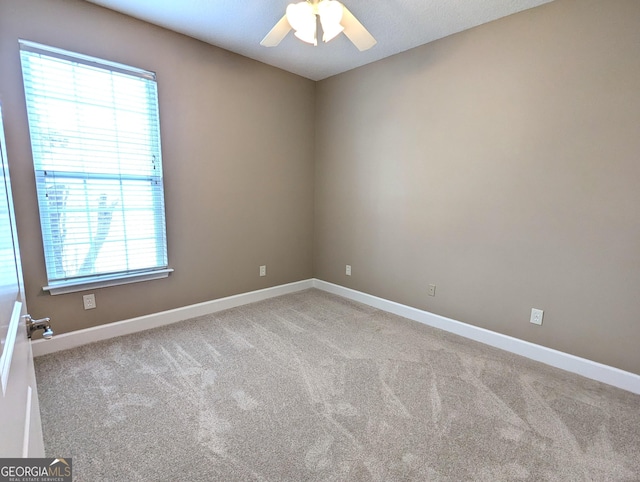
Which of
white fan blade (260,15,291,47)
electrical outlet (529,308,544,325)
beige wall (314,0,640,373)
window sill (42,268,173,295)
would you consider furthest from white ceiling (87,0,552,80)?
electrical outlet (529,308,544,325)

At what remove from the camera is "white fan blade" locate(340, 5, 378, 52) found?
1.87 meters

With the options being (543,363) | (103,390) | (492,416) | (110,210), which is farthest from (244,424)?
(543,363)

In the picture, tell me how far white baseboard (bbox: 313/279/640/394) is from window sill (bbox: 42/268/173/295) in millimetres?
2152

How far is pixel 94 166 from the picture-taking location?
244 centimetres

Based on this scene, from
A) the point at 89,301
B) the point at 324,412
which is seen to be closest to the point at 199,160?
the point at 89,301

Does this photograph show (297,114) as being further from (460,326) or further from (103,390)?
(103,390)

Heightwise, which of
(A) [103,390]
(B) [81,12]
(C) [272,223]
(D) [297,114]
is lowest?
(A) [103,390]

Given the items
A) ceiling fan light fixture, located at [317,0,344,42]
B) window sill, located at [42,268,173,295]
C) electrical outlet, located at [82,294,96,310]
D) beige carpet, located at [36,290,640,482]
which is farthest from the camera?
electrical outlet, located at [82,294,96,310]

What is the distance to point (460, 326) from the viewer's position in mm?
2824

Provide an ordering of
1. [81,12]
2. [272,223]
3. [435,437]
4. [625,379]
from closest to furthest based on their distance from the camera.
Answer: [435,437] → [625,379] → [81,12] → [272,223]

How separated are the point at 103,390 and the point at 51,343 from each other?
2.69 feet

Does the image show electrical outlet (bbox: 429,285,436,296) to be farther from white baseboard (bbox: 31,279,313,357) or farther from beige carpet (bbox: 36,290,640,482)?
white baseboard (bbox: 31,279,313,357)

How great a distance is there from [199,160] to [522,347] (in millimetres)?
3241

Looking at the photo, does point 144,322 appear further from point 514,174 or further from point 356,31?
point 514,174
